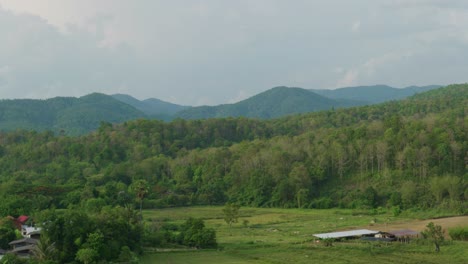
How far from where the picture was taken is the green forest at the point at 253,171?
229 feet

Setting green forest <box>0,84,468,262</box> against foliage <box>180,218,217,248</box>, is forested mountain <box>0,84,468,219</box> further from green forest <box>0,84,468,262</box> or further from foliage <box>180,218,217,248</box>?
foliage <box>180,218,217,248</box>

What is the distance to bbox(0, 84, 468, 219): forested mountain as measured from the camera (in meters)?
70.7

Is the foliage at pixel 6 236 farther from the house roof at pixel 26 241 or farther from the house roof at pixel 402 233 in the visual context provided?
the house roof at pixel 402 233

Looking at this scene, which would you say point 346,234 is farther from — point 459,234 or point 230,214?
point 230,214

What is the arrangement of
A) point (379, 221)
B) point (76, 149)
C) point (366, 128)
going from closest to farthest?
point (379, 221), point (366, 128), point (76, 149)

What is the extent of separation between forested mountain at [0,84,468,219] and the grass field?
8556 mm

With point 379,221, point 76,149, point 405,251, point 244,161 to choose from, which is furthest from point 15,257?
point 76,149

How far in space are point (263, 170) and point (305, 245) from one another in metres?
43.4

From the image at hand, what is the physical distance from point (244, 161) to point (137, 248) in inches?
1964

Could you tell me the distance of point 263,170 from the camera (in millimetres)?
89125

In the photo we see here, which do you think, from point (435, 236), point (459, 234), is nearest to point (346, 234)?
point (435, 236)

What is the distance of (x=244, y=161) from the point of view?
93.2 m

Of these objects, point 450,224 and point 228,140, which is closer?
point 450,224

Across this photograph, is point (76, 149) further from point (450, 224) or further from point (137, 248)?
point (450, 224)
